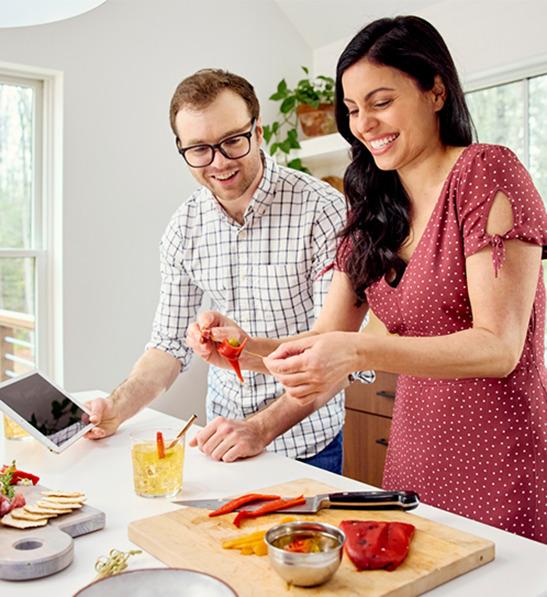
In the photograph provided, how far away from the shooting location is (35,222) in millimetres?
3729

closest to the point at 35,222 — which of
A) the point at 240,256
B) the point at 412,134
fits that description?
the point at 240,256

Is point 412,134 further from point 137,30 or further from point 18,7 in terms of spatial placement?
point 137,30

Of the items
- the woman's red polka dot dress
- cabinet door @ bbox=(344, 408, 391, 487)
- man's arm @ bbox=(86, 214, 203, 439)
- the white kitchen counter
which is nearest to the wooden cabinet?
cabinet door @ bbox=(344, 408, 391, 487)

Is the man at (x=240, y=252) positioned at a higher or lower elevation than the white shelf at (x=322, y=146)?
lower

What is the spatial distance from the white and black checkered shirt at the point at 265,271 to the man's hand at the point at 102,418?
392 millimetres

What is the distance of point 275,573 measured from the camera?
1030mm

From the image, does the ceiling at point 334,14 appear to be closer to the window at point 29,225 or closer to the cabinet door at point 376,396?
the window at point 29,225

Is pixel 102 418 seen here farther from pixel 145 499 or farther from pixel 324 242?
pixel 324 242

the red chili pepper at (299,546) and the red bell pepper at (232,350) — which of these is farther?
the red bell pepper at (232,350)

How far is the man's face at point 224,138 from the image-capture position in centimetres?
207

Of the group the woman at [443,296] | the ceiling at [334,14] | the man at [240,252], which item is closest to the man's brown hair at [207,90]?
the man at [240,252]

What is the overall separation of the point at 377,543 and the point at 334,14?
3.59 metres

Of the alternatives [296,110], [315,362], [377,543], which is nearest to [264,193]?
[315,362]

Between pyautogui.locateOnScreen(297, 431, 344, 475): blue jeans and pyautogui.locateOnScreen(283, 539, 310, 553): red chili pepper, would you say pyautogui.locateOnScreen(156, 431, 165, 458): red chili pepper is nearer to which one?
pyautogui.locateOnScreen(283, 539, 310, 553): red chili pepper
